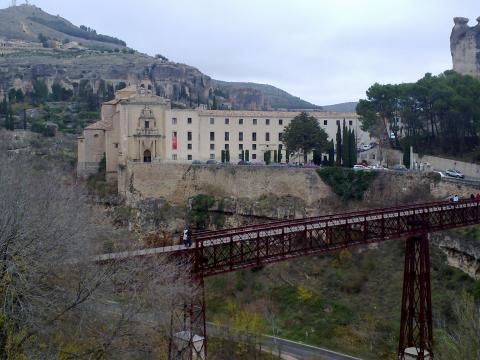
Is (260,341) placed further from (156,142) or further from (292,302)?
(156,142)

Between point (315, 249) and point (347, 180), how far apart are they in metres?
23.8

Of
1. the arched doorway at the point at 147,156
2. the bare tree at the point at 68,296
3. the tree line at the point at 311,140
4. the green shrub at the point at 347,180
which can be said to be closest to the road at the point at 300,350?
the bare tree at the point at 68,296

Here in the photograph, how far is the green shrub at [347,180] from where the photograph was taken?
44188 millimetres

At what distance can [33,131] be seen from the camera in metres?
70.2

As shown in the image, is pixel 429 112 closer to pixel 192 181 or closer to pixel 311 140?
pixel 311 140

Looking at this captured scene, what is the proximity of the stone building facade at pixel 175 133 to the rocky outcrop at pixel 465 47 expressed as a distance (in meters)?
16.7

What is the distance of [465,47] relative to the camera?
6444cm

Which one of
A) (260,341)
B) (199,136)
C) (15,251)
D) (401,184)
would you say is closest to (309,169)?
(401,184)

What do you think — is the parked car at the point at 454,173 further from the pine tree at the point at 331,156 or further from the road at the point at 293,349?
the road at the point at 293,349

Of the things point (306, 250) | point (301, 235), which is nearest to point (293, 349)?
point (301, 235)

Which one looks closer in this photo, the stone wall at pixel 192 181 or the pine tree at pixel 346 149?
the pine tree at pixel 346 149

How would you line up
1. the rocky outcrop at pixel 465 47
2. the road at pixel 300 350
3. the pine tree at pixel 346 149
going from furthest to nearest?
the rocky outcrop at pixel 465 47 < the pine tree at pixel 346 149 < the road at pixel 300 350

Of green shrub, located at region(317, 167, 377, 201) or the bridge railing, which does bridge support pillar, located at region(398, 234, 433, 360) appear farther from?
green shrub, located at region(317, 167, 377, 201)

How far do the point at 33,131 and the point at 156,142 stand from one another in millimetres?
26016
